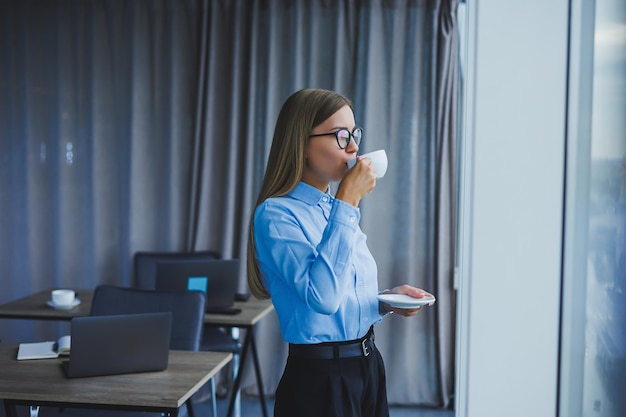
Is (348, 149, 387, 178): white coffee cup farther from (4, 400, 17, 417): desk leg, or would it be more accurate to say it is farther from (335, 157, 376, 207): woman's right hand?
(4, 400, 17, 417): desk leg

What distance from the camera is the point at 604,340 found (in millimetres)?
1528

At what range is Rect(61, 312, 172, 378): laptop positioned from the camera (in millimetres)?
1933

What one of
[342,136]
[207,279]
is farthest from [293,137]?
[207,279]

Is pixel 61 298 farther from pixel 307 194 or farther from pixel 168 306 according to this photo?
pixel 307 194

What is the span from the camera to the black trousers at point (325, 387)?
4.56 ft

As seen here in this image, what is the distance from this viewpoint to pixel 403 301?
4.66ft

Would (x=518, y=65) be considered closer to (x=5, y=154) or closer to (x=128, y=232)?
(x=128, y=232)

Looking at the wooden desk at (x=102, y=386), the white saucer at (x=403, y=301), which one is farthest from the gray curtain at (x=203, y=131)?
the white saucer at (x=403, y=301)

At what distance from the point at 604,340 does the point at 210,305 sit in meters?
1.94

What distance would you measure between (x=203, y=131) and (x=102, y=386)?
96.5 inches

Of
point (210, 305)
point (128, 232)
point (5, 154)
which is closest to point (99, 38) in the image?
point (5, 154)

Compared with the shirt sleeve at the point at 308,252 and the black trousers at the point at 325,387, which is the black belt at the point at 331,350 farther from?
the shirt sleeve at the point at 308,252

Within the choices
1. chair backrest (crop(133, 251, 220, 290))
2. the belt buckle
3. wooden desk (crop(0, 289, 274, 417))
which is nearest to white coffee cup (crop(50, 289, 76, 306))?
wooden desk (crop(0, 289, 274, 417))

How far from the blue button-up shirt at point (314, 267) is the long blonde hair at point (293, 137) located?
4 cm
